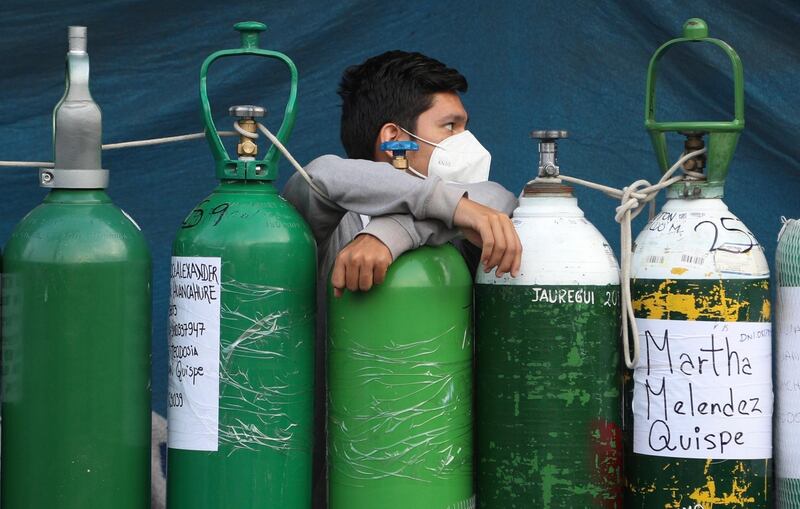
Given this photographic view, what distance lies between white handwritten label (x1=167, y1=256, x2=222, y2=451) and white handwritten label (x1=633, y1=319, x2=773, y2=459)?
2.60ft

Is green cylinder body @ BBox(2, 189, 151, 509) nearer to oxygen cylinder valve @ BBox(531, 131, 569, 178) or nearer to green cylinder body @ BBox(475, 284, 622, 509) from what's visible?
green cylinder body @ BBox(475, 284, 622, 509)

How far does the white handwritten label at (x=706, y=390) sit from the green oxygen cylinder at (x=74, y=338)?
3.09ft

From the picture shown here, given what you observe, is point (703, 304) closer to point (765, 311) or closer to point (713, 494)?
point (765, 311)

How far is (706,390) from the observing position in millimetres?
2199

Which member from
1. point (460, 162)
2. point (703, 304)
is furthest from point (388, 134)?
point (703, 304)

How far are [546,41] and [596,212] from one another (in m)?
0.47

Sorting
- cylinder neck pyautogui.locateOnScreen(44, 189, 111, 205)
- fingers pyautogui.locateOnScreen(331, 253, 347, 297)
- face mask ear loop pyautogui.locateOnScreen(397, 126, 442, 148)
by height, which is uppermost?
face mask ear loop pyautogui.locateOnScreen(397, 126, 442, 148)

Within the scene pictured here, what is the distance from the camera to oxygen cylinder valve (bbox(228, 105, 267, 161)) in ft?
7.40

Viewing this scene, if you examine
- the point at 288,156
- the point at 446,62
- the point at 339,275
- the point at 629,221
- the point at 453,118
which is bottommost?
the point at 339,275

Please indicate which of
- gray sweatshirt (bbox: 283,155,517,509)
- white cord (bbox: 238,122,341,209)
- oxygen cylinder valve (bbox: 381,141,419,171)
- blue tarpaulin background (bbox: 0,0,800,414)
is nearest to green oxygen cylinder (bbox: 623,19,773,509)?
gray sweatshirt (bbox: 283,155,517,509)

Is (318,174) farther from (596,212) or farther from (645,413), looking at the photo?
(596,212)

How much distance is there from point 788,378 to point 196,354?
3.63ft

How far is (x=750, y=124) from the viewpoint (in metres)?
3.06

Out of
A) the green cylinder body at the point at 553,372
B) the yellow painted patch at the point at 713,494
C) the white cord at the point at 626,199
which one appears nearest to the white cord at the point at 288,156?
the white cord at the point at 626,199
